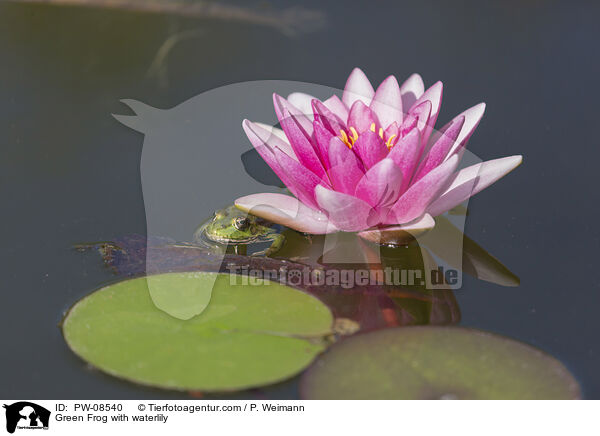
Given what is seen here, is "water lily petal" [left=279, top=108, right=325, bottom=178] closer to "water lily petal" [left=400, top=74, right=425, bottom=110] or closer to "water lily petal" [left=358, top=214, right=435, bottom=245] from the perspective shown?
"water lily petal" [left=358, top=214, right=435, bottom=245]

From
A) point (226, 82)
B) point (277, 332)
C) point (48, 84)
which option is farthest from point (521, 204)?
point (48, 84)

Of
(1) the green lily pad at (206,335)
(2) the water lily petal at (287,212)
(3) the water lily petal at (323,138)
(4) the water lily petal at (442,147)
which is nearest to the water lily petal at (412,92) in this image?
(4) the water lily petal at (442,147)

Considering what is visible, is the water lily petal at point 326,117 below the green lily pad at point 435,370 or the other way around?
the other way around

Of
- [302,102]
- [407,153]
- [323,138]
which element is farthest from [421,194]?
[302,102]

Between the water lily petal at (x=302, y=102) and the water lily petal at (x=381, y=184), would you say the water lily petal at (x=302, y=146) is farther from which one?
the water lily petal at (x=302, y=102)

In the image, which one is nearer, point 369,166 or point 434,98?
point 369,166

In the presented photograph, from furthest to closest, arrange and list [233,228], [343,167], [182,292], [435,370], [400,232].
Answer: [233,228] < [400,232] < [343,167] < [182,292] < [435,370]
